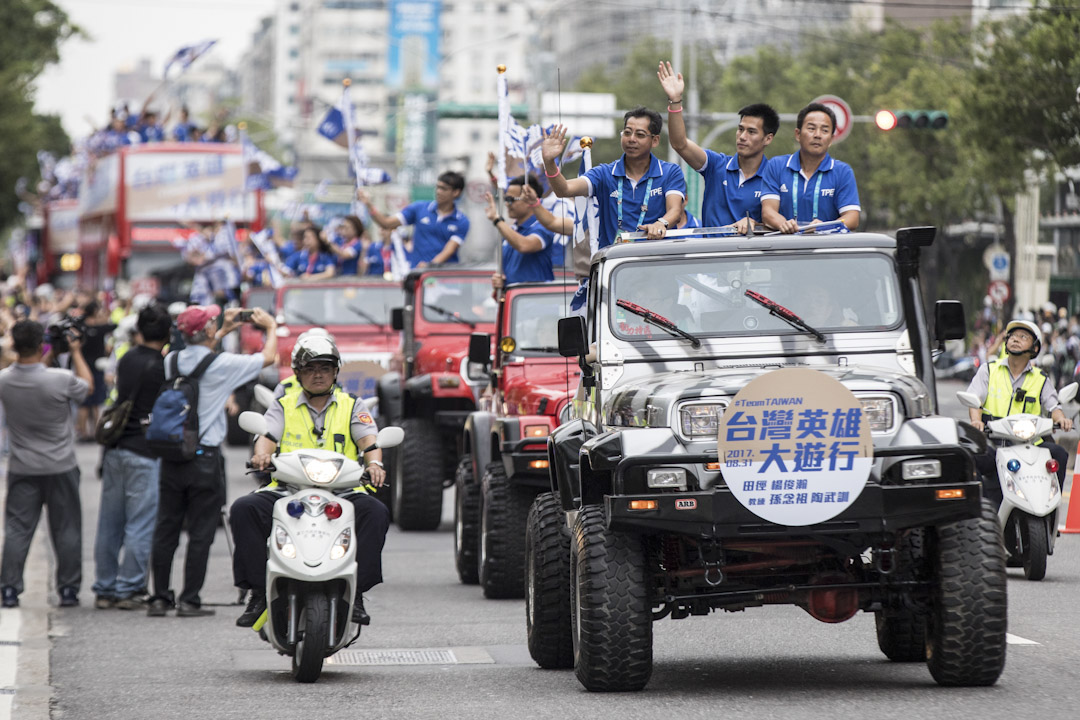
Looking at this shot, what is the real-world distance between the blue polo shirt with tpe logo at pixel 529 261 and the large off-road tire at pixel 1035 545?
390 cm

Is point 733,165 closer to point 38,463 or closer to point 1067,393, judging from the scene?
point 1067,393

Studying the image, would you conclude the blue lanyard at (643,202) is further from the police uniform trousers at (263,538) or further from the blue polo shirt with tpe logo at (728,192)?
the police uniform trousers at (263,538)

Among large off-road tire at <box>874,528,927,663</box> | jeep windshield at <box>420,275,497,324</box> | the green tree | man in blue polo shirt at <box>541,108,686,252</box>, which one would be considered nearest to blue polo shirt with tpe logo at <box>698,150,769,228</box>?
man in blue polo shirt at <box>541,108,686,252</box>

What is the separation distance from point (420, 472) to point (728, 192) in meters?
6.91

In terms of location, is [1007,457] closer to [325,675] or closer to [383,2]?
[325,675]

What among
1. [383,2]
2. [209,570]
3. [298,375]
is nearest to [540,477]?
[298,375]

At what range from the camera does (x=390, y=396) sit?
59.3 feet

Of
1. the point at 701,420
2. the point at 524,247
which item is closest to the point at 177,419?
the point at 524,247

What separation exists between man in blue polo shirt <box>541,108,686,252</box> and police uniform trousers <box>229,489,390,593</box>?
215cm

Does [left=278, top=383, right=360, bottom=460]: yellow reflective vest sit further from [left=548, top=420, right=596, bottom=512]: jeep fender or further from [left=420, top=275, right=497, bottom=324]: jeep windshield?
[left=420, top=275, right=497, bottom=324]: jeep windshield

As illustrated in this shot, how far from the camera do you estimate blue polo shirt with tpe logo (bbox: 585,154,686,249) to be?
10266 mm

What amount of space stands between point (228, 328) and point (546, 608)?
11.2 feet

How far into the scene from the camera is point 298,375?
370 inches

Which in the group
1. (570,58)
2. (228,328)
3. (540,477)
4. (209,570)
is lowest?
(209,570)
